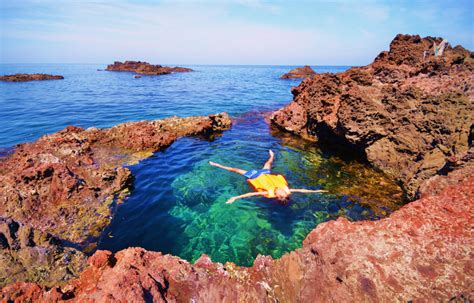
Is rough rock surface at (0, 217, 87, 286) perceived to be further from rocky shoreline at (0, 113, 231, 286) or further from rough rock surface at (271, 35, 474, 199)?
rough rock surface at (271, 35, 474, 199)

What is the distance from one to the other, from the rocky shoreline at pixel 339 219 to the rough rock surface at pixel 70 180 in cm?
3

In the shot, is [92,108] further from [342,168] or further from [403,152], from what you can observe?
[403,152]

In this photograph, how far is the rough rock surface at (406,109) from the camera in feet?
22.2

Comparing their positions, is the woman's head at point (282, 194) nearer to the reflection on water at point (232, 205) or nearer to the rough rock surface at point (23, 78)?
the reflection on water at point (232, 205)

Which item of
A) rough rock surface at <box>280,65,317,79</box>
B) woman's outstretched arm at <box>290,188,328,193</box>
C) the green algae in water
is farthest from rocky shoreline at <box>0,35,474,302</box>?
rough rock surface at <box>280,65,317,79</box>

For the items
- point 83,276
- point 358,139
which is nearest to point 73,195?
point 83,276

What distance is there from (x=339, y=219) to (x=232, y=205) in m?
4.32

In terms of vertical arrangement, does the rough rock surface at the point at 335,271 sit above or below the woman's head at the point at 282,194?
above

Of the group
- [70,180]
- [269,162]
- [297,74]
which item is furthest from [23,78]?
[297,74]

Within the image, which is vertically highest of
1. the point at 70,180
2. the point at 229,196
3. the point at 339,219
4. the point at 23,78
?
the point at 23,78

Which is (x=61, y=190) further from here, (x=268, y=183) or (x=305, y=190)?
(x=305, y=190)

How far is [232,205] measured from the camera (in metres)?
7.28

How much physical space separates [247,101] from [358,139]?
16124mm

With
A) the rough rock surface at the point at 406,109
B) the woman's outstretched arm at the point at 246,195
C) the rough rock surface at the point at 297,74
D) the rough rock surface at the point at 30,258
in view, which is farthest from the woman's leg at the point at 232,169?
the rough rock surface at the point at 297,74
